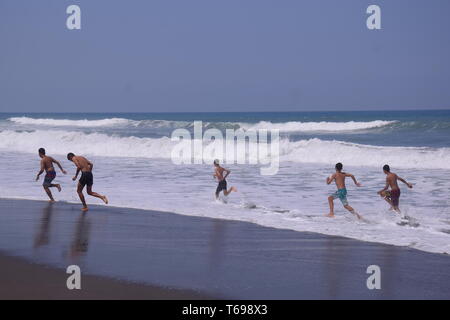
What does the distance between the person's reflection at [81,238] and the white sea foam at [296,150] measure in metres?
18.2

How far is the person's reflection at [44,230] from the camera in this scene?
9492mm

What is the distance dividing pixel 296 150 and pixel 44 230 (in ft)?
72.2

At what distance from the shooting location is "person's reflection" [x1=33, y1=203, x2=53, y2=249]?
9.49 meters

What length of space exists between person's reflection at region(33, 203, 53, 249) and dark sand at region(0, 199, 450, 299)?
2 cm

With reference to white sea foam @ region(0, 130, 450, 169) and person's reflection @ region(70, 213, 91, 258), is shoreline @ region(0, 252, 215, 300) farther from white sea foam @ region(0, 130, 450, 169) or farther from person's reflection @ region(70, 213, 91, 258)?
white sea foam @ region(0, 130, 450, 169)
